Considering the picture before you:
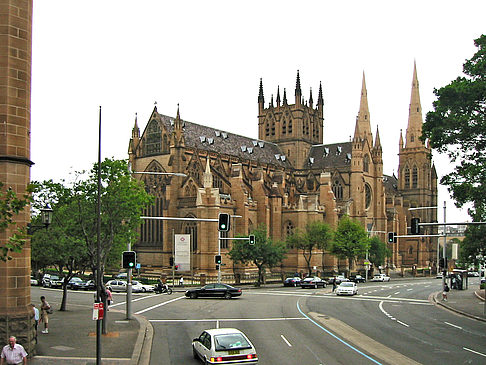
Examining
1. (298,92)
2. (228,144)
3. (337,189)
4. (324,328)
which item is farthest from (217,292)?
(298,92)

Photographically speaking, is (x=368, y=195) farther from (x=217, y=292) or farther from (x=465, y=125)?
(x=465, y=125)

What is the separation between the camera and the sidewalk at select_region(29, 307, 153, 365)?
58.7ft

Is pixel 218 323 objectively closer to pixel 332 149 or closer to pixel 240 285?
pixel 240 285

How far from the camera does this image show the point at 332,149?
9675cm

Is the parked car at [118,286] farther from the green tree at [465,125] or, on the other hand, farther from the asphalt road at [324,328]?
the green tree at [465,125]

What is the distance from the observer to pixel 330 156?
9550 cm

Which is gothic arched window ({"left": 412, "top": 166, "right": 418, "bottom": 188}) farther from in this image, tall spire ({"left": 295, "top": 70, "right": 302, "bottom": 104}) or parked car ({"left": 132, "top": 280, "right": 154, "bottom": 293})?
parked car ({"left": 132, "top": 280, "right": 154, "bottom": 293})

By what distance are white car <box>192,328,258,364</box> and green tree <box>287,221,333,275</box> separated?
182ft

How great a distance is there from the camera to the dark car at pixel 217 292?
40719mm

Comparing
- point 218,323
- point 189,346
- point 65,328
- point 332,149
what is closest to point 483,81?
point 218,323

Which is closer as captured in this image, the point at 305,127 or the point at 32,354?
the point at 32,354

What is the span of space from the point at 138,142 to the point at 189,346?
188ft

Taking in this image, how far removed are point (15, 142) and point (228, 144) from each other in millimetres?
66528

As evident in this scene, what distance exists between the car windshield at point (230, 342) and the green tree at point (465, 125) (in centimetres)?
1734
